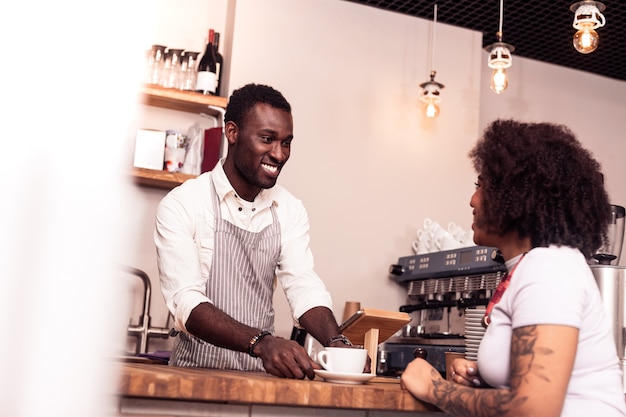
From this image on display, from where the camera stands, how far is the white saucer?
1.43m

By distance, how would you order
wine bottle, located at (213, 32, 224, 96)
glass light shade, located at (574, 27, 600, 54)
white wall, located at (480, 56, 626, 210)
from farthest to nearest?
A: white wall, located at (480, 56, 626, 210)
wine bottle, located at (213, 32, 224, 96)
glass light shade, located at (574, 27, 600, 54)

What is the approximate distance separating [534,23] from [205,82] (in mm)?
2081

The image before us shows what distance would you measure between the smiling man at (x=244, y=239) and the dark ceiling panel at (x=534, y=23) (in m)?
2.24

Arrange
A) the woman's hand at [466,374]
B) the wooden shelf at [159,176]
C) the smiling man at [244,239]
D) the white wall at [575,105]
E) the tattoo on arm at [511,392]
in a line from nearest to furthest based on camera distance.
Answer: the tattoo on arm at [511,392], the woman's hand at [466,374], the smiling man at [244,239], the wooden shelf at [159,176], the white wall at [575,105]

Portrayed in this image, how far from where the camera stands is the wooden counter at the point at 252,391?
118cm

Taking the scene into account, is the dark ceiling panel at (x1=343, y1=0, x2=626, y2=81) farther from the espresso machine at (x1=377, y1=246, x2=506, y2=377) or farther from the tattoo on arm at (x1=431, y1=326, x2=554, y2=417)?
the tattoo on arm at (x1=431, y1=326, x2=554, y2=417)

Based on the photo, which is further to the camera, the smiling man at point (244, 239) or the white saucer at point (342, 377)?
the smiling man at point (244, 239)

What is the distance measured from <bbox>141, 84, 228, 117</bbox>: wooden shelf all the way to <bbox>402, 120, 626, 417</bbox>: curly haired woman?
2.59 meters

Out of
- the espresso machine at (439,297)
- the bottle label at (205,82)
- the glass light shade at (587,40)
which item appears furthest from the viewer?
the bottle label at (205,82)

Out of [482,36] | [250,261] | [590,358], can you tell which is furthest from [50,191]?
[482,36]

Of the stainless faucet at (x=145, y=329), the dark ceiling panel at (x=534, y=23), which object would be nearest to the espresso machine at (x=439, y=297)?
the stainless faucet at (x=145, y=329)

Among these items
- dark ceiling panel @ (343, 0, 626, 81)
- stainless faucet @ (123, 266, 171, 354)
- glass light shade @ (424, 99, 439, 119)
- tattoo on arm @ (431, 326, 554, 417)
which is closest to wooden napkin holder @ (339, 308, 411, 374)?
tattoo on arm @ (431, 326, 554, 417)

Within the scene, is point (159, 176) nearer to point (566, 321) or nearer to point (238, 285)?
point (238, 285)

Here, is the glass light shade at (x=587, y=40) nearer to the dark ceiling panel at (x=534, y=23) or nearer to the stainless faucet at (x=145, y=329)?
the dark ceiling panel at (x=534, y=23)
